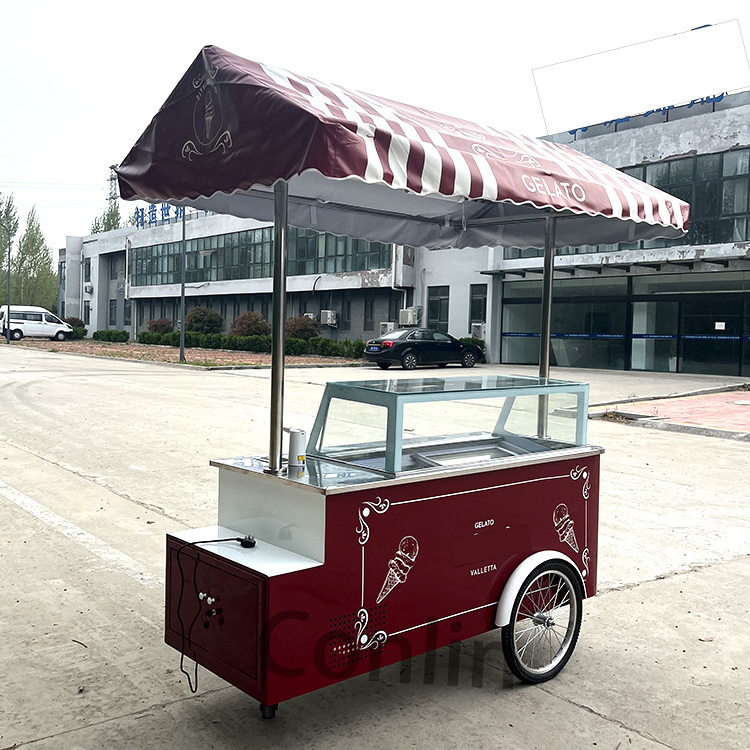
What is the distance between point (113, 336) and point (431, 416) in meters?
47.3

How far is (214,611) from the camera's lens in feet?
10.6

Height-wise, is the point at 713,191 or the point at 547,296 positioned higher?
the point at 713,191

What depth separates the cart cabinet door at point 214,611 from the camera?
303 centimetres

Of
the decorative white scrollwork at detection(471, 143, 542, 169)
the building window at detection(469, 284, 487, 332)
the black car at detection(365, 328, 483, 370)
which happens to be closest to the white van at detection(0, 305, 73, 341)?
the black car at detection(365, 328, 483, 370)

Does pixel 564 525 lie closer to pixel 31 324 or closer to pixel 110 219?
pixel 31 324

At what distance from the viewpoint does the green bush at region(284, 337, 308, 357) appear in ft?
116

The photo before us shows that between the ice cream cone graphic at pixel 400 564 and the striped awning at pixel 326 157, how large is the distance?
143 cm

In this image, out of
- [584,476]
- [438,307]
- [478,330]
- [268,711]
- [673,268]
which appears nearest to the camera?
[268,711]

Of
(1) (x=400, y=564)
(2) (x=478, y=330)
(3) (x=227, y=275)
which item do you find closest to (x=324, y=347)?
(2) (x=478, y=330)

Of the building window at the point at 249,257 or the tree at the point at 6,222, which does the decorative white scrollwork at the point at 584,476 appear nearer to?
the building window at the point at 249,257

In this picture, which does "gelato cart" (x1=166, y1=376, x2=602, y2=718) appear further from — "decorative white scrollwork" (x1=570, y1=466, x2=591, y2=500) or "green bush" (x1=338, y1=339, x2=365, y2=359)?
"green bush" (x1=338, y1=339, x2=365, y2=359)

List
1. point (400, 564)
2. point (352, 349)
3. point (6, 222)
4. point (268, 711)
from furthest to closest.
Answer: point (6, 222)
point (352, 349)
point (400, 564)
point (268, 711)

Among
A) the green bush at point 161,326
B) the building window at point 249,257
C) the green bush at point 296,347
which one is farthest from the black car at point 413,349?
the green bush at point 161,326

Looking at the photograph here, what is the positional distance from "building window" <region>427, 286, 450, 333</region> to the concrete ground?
25037 mm
